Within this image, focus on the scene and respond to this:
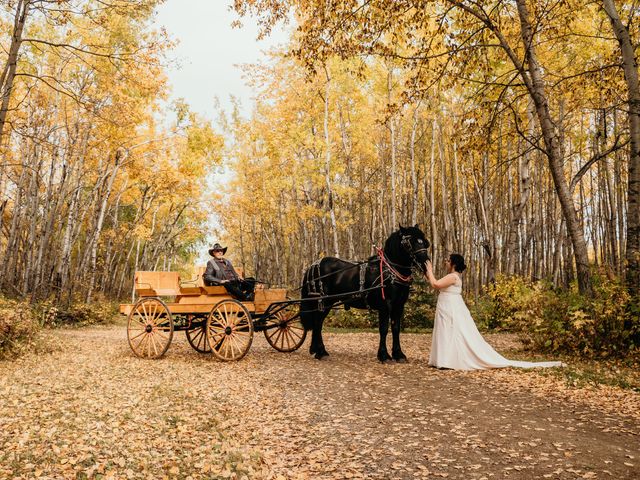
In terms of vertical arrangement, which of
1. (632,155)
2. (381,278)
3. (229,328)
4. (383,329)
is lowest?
(229,328)

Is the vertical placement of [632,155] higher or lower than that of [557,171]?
higher

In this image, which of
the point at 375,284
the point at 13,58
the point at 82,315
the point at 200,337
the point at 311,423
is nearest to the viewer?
the point at 311,423

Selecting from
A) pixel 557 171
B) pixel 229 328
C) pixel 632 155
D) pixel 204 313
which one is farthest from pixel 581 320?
pixel 204 313

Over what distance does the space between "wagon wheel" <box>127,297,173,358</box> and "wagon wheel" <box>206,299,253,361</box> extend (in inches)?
32.6

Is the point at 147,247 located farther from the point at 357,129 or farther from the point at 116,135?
the point at 357,129

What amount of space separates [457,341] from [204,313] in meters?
4.13

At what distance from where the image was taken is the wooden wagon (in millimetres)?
7543

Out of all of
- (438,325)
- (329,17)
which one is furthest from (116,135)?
(438,325)

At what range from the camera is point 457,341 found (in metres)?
6.92

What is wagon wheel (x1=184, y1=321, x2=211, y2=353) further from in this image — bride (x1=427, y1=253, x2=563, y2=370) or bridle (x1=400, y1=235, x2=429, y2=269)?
bride (x1=427, y1=253, x2=563, y2=370)

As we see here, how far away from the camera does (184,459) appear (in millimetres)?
3596

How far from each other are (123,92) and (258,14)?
742 centimetres

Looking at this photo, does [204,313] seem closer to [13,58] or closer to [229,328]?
[229,328]

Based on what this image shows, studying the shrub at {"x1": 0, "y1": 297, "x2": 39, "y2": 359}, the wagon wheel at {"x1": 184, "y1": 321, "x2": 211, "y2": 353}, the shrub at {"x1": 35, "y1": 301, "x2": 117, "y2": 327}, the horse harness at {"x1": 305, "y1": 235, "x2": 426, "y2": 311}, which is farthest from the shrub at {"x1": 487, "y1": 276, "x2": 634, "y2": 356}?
the shrub at {"x1": 35, "y1": 301, "x2": 117, "y2": 327}
